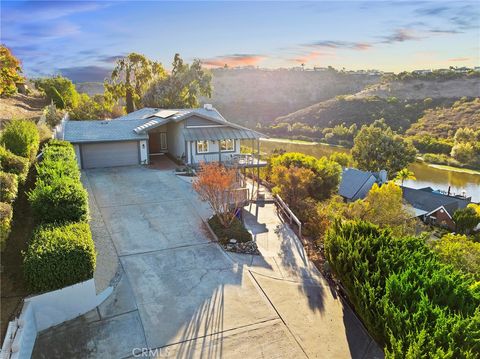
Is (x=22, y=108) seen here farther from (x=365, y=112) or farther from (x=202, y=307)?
(x=365, y=112)

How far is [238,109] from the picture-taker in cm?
10438

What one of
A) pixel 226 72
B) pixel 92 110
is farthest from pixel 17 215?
pixel 226 72

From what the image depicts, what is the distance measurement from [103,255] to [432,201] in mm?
26306

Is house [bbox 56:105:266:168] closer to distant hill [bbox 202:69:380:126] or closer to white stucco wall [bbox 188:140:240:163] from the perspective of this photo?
white stucco wall [bbox 188:140:240:163]

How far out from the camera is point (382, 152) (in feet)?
121

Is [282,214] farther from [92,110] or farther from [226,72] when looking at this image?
[226,72]

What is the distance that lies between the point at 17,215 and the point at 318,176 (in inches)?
576

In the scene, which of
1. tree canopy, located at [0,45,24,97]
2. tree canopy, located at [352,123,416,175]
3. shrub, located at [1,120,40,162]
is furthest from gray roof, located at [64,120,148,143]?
tree canopy, located at [352,123,416,175]

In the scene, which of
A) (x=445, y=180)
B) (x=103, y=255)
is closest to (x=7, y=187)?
(x=103, y=255)

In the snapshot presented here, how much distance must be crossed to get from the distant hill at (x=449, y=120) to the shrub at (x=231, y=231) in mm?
63011

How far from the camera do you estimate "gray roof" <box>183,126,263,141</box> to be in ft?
71.7

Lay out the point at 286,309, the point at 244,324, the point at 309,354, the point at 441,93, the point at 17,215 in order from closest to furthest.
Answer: the point at 309,354
the point at 244,324
the point at 286,309
the point at 17,215
the point at 441,93

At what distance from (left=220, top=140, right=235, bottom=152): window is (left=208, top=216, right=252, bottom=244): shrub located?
34.9 feet

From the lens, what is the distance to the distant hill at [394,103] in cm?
7975
